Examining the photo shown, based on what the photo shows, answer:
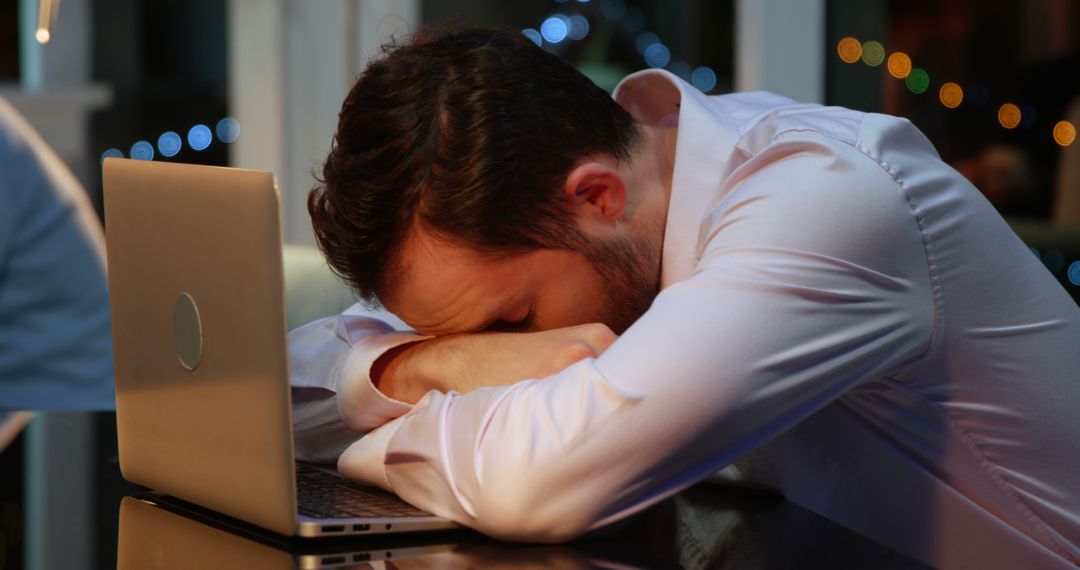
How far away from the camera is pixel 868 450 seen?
1.26m

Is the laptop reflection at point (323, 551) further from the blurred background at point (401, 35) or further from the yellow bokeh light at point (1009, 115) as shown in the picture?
the yellow bokeh light at point (1009, 115)

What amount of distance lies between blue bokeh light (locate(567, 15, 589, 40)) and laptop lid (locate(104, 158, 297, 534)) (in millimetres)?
2622

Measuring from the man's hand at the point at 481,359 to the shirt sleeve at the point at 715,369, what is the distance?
0.07m

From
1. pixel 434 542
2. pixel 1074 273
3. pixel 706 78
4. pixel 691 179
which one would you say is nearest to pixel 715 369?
pixel 434 542

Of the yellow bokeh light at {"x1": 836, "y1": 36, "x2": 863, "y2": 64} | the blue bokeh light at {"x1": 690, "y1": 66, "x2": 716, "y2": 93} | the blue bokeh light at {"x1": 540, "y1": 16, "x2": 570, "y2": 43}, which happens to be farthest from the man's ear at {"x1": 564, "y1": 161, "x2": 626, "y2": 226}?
the blue bokeh light at {"x1": 540, "y1": 16, "x2": 570, "y2": 43}

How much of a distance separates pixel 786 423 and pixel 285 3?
9.24 feet

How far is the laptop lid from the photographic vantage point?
1.00 metres

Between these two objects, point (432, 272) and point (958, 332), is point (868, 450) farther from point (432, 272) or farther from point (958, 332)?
point (432, 272)

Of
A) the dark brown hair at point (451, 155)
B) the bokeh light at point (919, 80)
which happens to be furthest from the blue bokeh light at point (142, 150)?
the dark brown hair at point (451, 155)

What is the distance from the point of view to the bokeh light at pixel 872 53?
9.38ft

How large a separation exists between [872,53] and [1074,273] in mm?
622

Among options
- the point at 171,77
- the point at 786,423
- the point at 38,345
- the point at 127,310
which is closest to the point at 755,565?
the point at 786,423

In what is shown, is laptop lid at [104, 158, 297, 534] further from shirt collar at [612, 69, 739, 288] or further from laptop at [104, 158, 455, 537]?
shirt collar at [612, 69, 739, 288]

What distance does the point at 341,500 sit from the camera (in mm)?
1133
